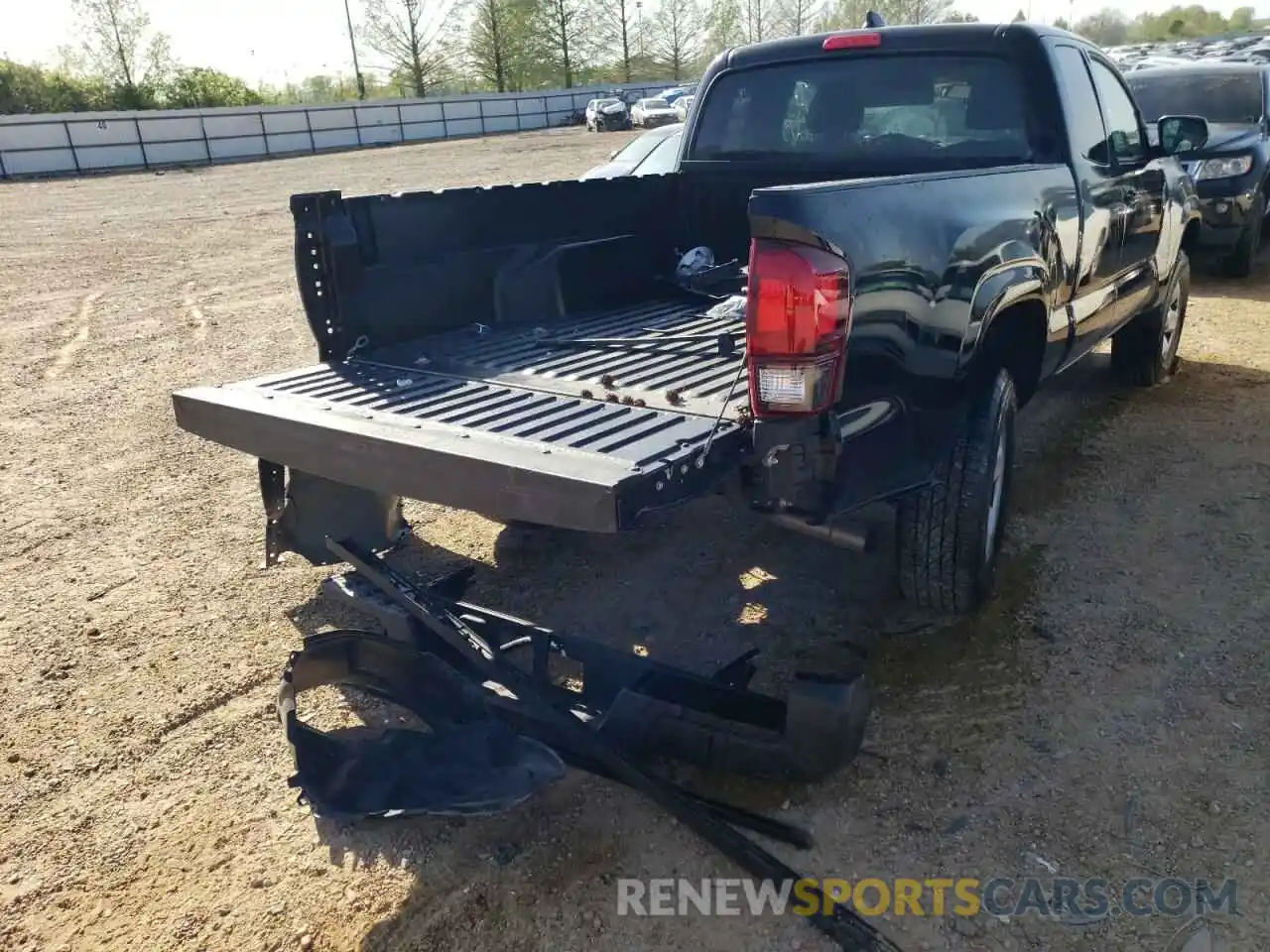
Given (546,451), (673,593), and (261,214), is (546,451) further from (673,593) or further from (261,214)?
(261,214)

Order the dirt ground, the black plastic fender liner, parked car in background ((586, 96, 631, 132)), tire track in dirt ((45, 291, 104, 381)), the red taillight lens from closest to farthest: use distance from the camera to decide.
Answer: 1. the dirt ground
2. the black plastic fender liner
3. the red taillight lens
4. tire track in dirt ((45, 291, 104, 381))
5. parked car in background ((586, 96, 631, 132))

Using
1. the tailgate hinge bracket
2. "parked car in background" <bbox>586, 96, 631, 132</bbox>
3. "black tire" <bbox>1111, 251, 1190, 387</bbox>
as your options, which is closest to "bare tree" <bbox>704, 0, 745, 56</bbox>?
"parked car in background" <bbox>586, 96, 631, 132</bbox>

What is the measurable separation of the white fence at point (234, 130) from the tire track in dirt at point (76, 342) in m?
22.8

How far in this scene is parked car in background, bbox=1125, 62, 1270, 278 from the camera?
905cm

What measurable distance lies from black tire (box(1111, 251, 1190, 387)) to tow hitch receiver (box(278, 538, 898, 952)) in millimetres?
4452

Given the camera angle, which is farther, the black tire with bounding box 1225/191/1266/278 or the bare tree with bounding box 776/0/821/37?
the bare tree with bounding box 776/0/821/37

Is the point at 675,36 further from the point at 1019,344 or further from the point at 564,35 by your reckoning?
the point at 1019,344

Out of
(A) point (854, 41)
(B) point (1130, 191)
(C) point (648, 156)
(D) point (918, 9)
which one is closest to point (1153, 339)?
(B) point (1130, 191)

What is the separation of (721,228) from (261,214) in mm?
15335

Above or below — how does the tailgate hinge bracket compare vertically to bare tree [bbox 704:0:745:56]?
below

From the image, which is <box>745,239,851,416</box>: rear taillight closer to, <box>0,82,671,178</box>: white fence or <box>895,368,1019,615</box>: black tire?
<box>895,368,1019,615</box>: black tire

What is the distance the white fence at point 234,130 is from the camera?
29.6 m

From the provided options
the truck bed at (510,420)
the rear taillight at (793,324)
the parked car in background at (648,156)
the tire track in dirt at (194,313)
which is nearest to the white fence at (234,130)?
the tire track in dirt at (194,313)

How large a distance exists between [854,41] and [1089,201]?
120 centimetres
